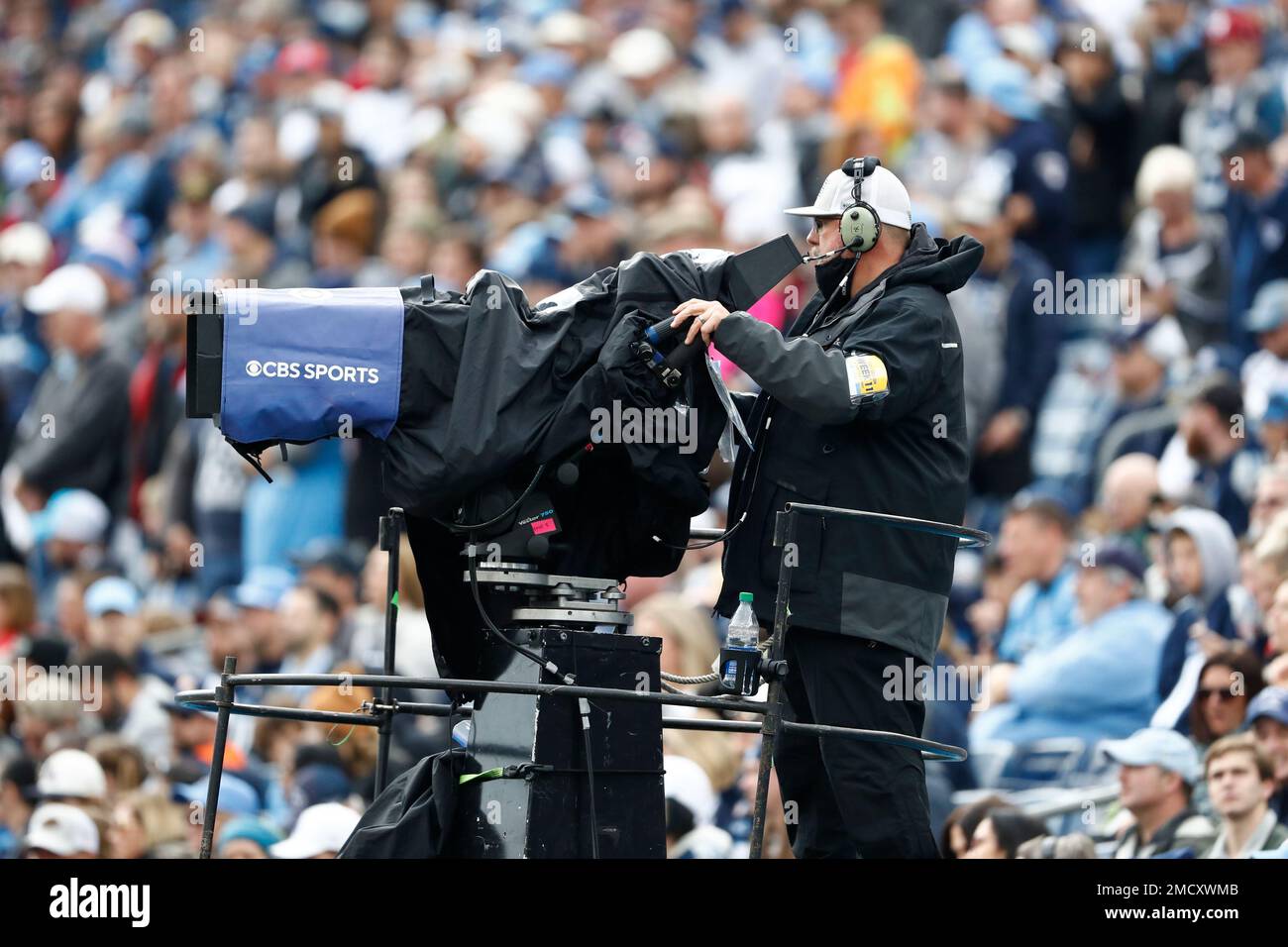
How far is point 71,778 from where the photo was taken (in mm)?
10453

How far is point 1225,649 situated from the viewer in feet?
30.3

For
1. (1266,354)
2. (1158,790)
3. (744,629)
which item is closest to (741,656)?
(744,629)

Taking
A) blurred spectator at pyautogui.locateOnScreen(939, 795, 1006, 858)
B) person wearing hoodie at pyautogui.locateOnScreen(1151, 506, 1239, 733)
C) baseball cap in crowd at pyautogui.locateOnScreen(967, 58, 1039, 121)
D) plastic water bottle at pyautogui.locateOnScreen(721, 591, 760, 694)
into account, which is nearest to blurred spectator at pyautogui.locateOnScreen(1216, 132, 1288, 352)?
baseball cap in crowd at pyautogui.locateOnScreen(967, 58, 1039, 121)

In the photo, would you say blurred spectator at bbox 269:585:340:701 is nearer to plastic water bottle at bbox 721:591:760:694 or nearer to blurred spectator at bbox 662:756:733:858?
blurred spectator at bbox 662:756:733:858

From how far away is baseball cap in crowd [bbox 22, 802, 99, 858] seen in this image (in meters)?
9.88

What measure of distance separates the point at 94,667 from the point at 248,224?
5.79m

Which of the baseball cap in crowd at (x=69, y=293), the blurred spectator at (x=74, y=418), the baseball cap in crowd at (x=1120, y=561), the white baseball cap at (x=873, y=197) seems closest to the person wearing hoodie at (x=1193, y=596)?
the baseball cap in crowd at (x=1120, y=561)

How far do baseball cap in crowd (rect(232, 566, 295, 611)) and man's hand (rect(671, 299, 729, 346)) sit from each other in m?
6.99

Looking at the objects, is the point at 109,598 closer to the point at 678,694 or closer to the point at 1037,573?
the point at 1037,573

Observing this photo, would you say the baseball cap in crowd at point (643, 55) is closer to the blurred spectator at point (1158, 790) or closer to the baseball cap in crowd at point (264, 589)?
the baseball cap in crowd at point (264, 589)

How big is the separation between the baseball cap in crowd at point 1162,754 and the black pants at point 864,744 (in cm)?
157

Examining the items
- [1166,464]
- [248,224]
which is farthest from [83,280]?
[1166,464]

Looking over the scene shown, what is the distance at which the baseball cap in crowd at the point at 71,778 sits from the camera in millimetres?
10383
